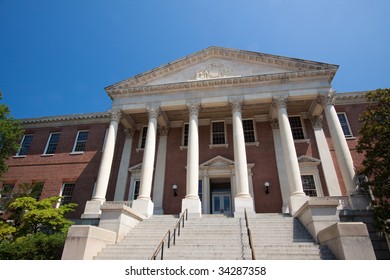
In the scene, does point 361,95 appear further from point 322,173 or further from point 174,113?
point 174,113

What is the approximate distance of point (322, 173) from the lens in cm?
1806

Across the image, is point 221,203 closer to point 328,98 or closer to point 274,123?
point 274,123

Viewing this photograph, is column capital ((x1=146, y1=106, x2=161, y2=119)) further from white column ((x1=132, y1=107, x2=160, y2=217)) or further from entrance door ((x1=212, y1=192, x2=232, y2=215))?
entrance door ((x1=212, y1=192, x2=232, y2=215))

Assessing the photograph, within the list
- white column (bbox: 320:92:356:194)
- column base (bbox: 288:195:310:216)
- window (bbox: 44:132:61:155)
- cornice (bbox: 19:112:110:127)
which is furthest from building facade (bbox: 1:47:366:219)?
cornice (bbox: 19:112:110:127)

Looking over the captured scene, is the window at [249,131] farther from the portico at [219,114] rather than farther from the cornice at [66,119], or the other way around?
the cornice at [66,119]

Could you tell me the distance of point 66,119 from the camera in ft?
82.1

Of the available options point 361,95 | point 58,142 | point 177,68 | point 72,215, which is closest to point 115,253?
point 72,215

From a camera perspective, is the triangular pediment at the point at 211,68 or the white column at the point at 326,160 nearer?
the white column at the point at 326,160

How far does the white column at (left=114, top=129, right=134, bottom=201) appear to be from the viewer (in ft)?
64.3

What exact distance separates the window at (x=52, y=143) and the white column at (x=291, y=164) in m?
22.0

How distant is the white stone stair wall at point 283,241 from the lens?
8164 mm

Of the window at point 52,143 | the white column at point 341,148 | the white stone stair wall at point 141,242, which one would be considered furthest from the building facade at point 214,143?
the white stone stair wall at point 141,242

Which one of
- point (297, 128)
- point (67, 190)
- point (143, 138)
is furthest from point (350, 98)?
point (67, 190)

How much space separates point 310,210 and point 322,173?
9305 mm
